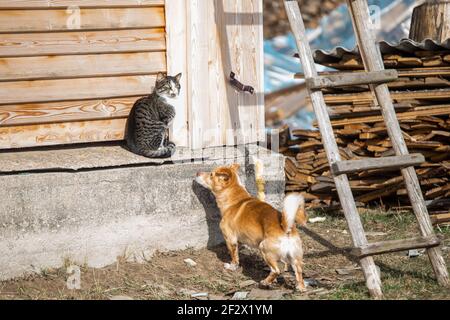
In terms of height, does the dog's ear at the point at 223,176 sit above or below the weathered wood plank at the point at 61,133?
below

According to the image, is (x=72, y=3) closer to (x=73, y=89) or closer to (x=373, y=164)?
(x=73, y=89)

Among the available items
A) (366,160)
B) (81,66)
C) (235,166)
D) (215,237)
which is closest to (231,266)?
(215,237)

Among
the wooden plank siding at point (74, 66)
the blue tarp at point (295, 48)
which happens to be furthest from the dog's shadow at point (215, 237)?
the blue tarp at point (295, 48)

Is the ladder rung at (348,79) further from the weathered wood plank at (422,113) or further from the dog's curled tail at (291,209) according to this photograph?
the weathered wood plank at (422,113)

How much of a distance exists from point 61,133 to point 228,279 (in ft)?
6.55

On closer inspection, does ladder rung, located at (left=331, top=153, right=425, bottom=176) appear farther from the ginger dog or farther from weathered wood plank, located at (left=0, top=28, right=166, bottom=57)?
weathered wood plank, located at (left=0, top=28, right=166, bottom=57)

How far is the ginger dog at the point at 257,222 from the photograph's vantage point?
197 inches

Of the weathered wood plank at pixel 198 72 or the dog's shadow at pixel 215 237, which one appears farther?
the weathered wood plank at pixel 198 72

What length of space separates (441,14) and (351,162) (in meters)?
3.41

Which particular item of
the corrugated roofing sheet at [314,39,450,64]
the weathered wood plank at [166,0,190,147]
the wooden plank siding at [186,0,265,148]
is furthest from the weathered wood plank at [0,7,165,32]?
the corrugated roofing sheet at [314,39,450,64]

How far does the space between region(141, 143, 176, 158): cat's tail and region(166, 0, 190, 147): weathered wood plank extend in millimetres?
276

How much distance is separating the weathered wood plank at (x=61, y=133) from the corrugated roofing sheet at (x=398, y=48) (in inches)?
103

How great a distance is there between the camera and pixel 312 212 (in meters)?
7.52

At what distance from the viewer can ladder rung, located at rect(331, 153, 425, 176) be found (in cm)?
485
